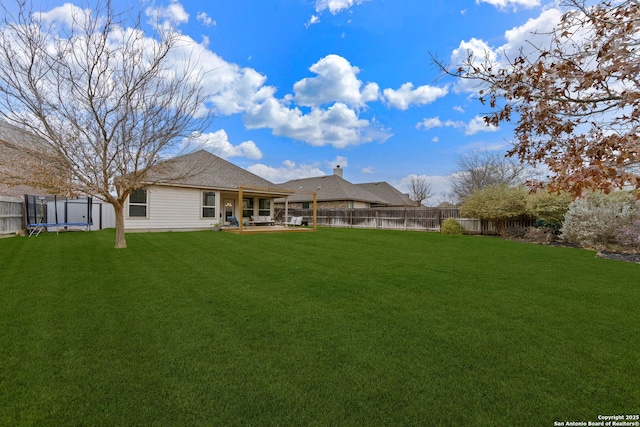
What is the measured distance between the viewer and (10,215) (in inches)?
468

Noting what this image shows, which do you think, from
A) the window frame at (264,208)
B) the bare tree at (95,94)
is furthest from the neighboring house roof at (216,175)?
the bare tree at (95,94)

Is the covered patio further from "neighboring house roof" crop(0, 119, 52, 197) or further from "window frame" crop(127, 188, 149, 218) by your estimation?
"neighboring house roof" crop(0, 119, 52, 197)

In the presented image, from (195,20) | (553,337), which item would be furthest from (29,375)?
(195,20)

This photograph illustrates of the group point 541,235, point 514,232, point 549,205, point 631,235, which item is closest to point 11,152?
point 631,235

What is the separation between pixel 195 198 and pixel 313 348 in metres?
14.6

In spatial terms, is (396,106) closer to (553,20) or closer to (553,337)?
(553,20)

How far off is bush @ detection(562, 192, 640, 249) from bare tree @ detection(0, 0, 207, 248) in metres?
13.2

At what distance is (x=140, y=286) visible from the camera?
4840 millimetres

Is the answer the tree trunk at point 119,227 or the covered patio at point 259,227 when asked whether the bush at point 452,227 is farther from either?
the tree trunk at point 119,227

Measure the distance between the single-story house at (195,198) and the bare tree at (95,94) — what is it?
3685mm

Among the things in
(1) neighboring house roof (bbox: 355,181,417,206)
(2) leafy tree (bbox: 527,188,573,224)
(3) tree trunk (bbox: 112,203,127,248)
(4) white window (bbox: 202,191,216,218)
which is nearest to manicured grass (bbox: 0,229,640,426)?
(3) tree trunk (bbox: 112,203,127,248)

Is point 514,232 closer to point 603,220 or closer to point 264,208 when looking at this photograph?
point 603,220

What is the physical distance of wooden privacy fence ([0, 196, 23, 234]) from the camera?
37.4 ft

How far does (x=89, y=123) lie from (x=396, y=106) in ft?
42.2
